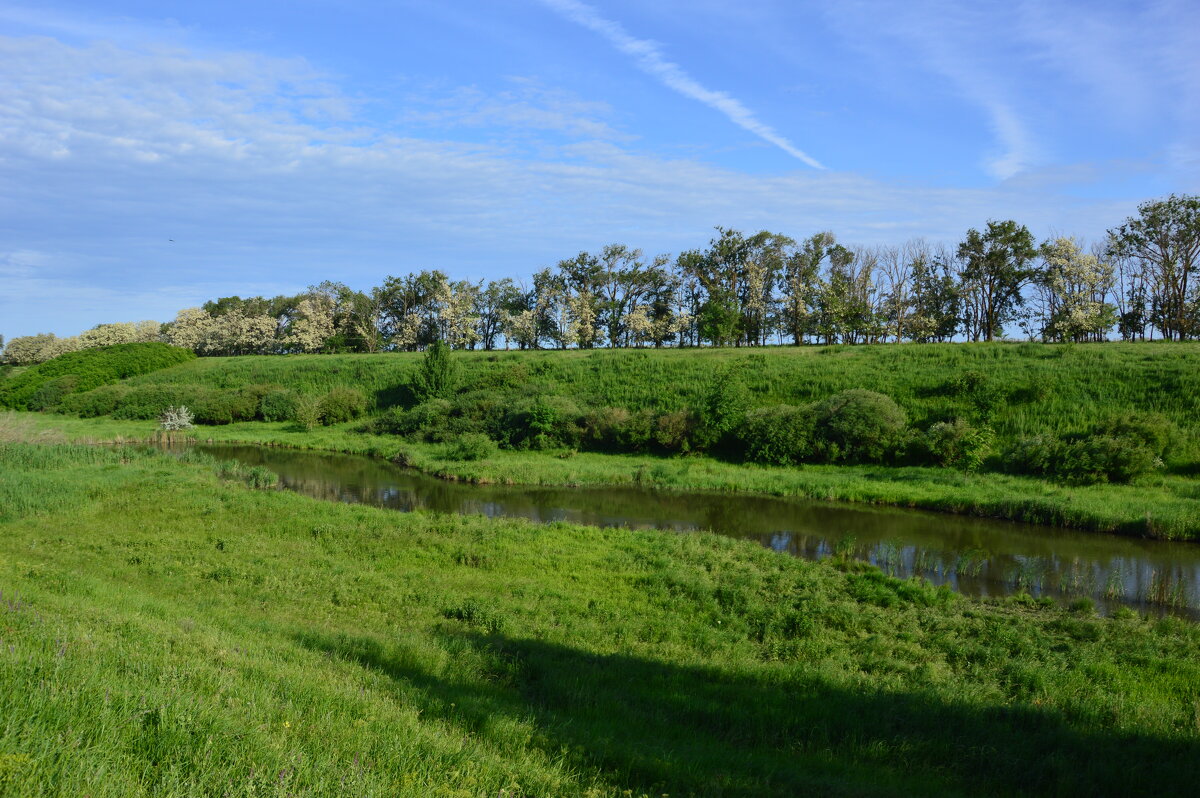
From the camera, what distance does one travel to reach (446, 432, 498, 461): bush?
111 ft

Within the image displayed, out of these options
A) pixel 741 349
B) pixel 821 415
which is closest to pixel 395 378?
pixel 741 349

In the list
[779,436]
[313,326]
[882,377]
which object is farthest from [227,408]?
[882,377]

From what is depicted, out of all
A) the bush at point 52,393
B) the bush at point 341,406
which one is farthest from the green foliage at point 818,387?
the bush at point 52,393

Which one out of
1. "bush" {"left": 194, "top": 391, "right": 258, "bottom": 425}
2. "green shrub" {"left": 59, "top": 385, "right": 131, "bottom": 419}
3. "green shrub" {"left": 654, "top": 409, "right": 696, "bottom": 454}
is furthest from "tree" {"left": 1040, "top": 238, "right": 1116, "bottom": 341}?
"green shrub" {"left": 59, "top": 385, "right": 131, "bottom": 419}

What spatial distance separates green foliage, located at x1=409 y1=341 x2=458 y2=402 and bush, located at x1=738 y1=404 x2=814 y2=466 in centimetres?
2323

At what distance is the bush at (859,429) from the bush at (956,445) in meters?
1.15

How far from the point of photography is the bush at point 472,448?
33.8 metres

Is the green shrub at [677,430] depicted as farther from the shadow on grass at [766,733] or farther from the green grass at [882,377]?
the shadow on grass at [766,733]

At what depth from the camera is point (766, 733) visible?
23.2ft

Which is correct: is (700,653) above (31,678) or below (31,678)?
below

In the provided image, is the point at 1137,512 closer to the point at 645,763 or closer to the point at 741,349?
the point at 645,763

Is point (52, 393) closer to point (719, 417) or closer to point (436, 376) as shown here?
point (436, 376)

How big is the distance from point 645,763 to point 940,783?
Result: 9.26 ft

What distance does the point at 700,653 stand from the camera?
10258 mm
